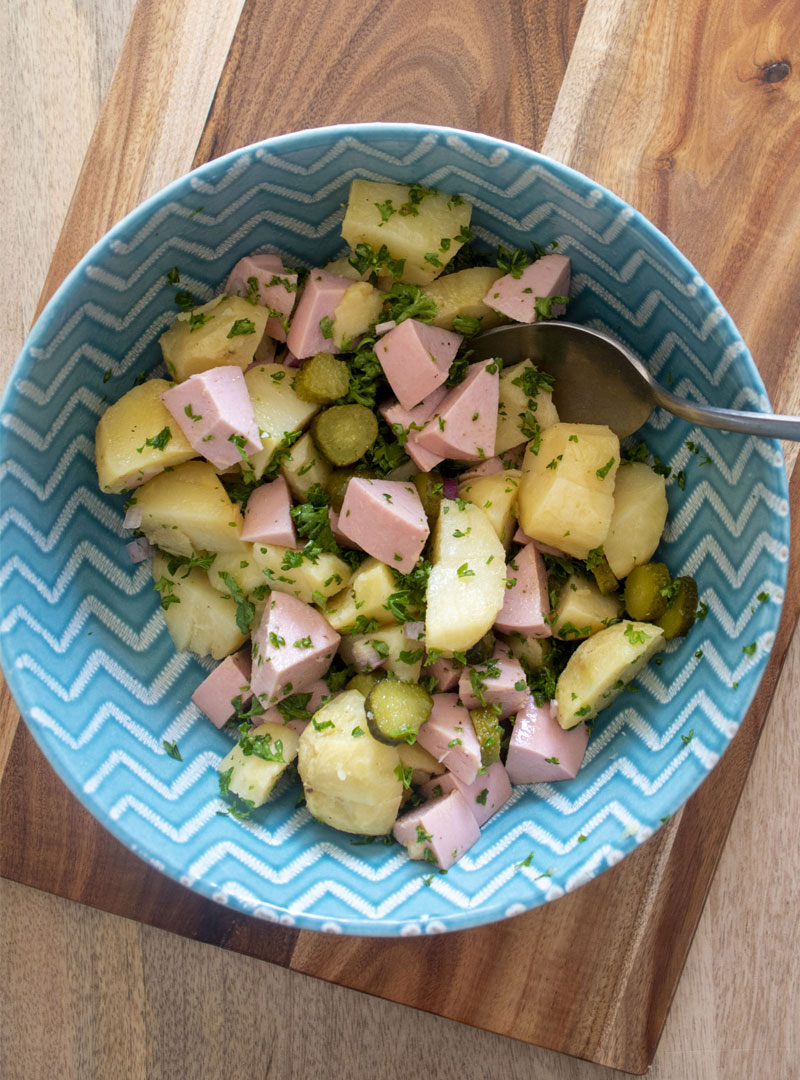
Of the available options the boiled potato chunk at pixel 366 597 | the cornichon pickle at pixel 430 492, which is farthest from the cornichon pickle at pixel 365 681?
the cornichon pickle at pixel 430 492

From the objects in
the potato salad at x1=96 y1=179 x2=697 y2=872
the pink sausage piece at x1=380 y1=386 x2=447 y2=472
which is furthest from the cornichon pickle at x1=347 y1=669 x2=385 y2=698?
the pink sausage piece at x1=380 y1=386 x2=447 y2=472

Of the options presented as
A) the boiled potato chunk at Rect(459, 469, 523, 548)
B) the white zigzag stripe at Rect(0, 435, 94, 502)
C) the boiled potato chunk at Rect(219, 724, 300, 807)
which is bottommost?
the boiled potato chunk at Rect(219, 724, 300, 807)

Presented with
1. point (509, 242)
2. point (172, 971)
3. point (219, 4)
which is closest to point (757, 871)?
point (172, 971)

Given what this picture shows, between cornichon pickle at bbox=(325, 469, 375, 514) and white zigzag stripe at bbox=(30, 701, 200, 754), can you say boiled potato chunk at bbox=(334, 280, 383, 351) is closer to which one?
cornichon pickle at bbox=(325, 469, 375, 514)

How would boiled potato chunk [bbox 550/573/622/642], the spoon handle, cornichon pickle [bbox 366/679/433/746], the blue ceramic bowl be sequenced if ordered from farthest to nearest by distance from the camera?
boiled potato chunk [bbox 550/573/622/642] < cornichon pickle [bbox 366/679/433/746] < the blue ceramic bowl < the spoon handle

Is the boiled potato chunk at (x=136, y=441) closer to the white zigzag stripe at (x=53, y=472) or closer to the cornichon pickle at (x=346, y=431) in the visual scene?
the white zigzag stripe at (x=53, y=472)

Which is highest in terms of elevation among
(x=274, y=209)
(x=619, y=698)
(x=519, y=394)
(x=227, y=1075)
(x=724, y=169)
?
(x=724, y=169)

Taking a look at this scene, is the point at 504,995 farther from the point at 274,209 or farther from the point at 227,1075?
the point at 274,209
